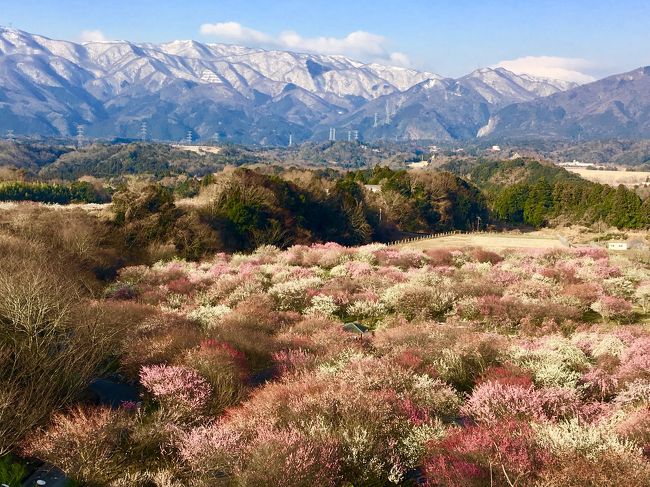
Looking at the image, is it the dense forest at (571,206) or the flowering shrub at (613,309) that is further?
the dense forest at (571,206)

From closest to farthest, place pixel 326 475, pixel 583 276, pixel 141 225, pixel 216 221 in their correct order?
pixel 326 475 < pixel 583 276 < pixel 141 225 < pixel 216 221

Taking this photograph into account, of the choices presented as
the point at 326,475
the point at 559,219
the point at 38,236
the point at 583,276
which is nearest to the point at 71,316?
the point at 326,475

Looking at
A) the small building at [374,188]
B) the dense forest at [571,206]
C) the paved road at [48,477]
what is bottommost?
the dense forest at [571,206]

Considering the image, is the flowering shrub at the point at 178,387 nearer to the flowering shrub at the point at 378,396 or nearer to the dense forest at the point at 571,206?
the flowering shrub at the point at 378,396

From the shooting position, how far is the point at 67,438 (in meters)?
9.12

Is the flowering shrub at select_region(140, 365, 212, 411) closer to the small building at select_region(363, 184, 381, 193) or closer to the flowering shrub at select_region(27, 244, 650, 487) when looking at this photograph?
the flowering shrub at select_region(27, 244, 650, 487)

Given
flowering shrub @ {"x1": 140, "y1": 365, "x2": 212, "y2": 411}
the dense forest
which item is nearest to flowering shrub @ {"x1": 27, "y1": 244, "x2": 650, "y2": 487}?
flowering shrub @ {"x1": 140, "y1": 365, "x2": 212, "y2": 411}

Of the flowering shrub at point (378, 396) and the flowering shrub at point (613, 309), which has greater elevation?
the flowering shrub at point (378, 396)

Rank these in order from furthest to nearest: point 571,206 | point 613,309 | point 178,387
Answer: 1. point 571,206
2. point 613,309
3. point 178,387

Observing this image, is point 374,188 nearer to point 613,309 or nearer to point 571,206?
point 571,206

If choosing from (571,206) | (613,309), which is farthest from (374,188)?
(613,309)

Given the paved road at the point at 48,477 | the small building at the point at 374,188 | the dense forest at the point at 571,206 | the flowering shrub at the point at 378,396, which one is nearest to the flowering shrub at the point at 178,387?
the flowering shrub at the point at 378,396

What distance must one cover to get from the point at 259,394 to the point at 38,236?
23.6 metres

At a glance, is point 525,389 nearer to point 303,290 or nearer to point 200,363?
point 200,363
